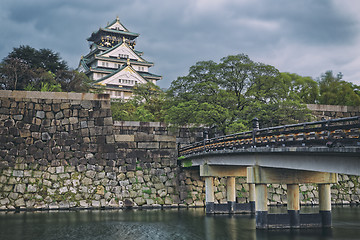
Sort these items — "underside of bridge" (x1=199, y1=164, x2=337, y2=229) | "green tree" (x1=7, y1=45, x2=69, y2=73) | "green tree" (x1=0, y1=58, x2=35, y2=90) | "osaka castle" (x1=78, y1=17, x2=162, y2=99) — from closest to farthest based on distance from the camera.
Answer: "underside of bridge" (x1=199, y1=164, x2=337, y2=229) → "green tree" (x1=0, y1=58, x2=35, y2=90) → "green tree" (x1=7, y1=45, x2=69, y2=73) → "osaka castle" (x1=78, y1=17, x2=162, y2=99)

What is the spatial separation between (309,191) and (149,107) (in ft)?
70.9

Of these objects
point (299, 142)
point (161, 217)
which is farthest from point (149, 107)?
point (299, 142)

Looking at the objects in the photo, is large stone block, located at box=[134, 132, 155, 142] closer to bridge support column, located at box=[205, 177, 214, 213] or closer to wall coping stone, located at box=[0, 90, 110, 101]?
wall coping stone, located at box=[0, 90, 110, 101]

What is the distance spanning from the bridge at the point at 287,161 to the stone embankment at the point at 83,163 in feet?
16.5

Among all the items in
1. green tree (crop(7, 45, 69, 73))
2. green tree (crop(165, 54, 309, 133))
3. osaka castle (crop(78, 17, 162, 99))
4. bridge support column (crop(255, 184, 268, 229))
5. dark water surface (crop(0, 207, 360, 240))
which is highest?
osaka castle (crop(78, 17, 162, 99))

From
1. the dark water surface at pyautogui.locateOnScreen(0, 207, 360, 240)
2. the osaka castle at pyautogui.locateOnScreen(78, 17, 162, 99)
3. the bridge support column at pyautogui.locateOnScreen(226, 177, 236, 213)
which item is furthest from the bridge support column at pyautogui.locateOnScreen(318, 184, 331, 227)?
the osaka castle at pyautogui.locateOnScreen(78, 17, 162, 99)

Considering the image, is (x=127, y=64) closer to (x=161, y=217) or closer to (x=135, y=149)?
(x=135, y=149)

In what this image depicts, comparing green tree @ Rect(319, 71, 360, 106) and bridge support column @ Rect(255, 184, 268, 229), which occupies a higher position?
green tree @ Rect(319, 71, 360, 106)

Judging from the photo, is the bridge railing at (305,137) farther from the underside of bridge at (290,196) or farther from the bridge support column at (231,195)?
the bridge support column at (231,195)

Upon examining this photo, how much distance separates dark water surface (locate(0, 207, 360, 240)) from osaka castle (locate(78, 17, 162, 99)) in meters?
38.3

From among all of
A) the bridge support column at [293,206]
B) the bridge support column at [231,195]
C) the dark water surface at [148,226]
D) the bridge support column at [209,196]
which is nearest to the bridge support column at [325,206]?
the dark water surface at [148,226]

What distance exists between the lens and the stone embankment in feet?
104

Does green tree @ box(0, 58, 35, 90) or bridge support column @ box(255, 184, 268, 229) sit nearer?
bridge support column @ box(255, 184, 268, 229)

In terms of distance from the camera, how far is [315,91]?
4891 cm
